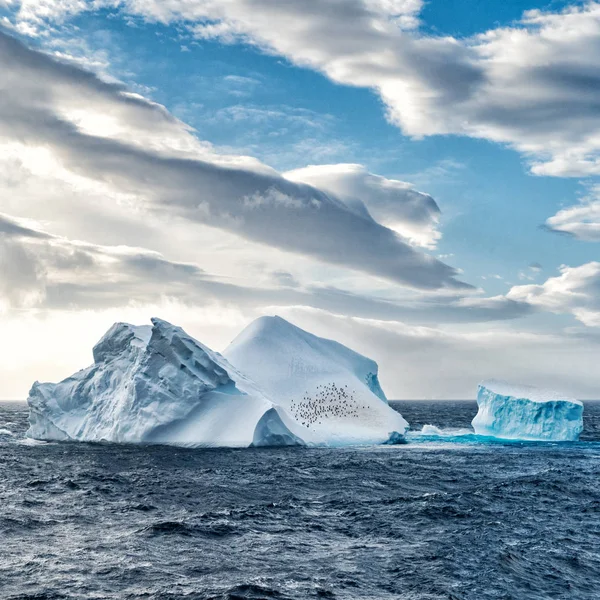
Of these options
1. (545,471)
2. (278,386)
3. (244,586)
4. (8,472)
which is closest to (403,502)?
(244,586)

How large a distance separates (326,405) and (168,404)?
1361 cm

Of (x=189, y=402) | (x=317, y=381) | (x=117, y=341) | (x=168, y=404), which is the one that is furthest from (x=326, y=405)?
(x=117, y=341)

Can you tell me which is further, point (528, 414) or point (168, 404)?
point (528, 414)

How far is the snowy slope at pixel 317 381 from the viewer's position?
155ft

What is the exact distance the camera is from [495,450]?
42.2m

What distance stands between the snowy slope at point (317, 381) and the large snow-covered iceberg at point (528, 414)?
29.8 ft

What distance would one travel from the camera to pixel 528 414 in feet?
171

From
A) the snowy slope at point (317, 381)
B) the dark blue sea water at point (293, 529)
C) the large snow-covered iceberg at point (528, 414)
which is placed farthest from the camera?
the large snow-covered iceberg at point (528, 414)

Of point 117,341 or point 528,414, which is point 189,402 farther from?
point 528,414

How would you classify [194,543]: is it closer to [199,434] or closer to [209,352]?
[199,434]

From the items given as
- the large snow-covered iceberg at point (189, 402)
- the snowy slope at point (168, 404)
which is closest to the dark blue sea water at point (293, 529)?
the snowy slope at point (168, 404)

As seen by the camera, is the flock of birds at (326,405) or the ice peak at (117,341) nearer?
the ice peak at (117,341)

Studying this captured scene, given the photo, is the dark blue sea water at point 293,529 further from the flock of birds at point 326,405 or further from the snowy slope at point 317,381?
the flock of birds at point 326,405

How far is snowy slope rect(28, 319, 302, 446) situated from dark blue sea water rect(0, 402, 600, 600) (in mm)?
6704
